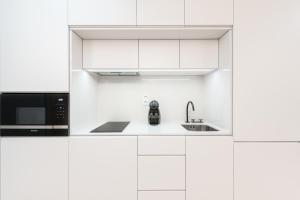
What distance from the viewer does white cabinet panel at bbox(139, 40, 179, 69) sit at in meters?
1.77

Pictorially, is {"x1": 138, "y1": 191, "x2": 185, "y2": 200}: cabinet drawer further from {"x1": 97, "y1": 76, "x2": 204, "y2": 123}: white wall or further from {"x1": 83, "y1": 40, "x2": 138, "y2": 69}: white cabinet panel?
{"x1": 83, "y1": 40, "x2": 138, "y2": 69}: white cabinet panel

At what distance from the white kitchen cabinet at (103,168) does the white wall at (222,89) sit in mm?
828

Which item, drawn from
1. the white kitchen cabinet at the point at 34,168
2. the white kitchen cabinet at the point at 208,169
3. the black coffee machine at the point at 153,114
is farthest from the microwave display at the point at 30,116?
the white kitchen cabinet at the point at 208,169

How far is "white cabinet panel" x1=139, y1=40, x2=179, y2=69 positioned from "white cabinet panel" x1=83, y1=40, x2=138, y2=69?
69 mm

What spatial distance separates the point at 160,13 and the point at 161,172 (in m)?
1.30

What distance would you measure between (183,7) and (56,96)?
4.16 feet

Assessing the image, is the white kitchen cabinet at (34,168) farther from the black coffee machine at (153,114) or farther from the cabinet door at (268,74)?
the cabinet door at (268,74)

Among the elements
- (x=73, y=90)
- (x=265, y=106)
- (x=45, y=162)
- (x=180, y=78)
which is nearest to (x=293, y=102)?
(x=265, y=106)

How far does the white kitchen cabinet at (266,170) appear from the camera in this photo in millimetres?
1463

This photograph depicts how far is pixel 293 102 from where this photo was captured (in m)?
1.47

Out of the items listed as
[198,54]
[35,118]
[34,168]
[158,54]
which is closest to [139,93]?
[158,54]

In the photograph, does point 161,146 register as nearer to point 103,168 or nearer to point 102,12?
point 103,168

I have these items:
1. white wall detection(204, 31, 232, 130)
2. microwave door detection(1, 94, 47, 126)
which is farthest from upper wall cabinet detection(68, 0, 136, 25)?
white wall detection(204, 31, 232, 130)

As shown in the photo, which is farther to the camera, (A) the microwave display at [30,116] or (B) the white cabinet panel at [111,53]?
(B) the white cabinet panel at [111,53]
